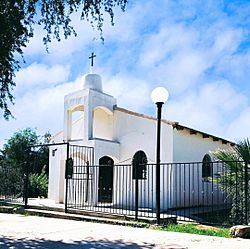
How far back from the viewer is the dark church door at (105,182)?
16953mm

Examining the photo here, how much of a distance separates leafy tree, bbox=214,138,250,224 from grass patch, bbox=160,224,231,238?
111 centimetres

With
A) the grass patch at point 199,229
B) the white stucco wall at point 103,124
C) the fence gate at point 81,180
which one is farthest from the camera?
the white stucco wall at point 103,124

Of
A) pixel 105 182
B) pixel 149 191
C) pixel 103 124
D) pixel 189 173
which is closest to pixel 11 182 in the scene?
pixel 105 182

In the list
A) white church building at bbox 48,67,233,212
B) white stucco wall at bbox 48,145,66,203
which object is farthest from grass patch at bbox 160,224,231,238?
white stucco wall at bbox 48,145,66,203

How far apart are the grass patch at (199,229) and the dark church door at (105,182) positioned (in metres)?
6.89

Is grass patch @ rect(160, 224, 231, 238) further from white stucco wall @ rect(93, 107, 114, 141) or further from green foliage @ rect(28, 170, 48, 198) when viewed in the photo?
green foliage @ rect(28, 170, 48, 198)

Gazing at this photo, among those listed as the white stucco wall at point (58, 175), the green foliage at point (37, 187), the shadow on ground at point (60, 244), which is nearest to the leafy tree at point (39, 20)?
the shadow on ground at point (60, 244)

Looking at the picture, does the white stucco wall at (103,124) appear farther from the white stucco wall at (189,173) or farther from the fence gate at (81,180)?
the white stucco wall at (189,173)

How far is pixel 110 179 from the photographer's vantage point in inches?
685

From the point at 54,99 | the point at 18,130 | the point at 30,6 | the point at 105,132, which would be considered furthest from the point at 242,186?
the point at 18,130

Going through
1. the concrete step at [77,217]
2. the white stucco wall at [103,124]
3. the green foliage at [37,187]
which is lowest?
the concrete step at [77,217]

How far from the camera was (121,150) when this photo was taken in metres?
17.0

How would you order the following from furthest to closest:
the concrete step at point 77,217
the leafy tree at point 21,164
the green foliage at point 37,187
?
the green foliage at point 37,187
the leafy tree at point 21,164
the concrete step at point 77,217

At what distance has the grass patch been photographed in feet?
30.2
